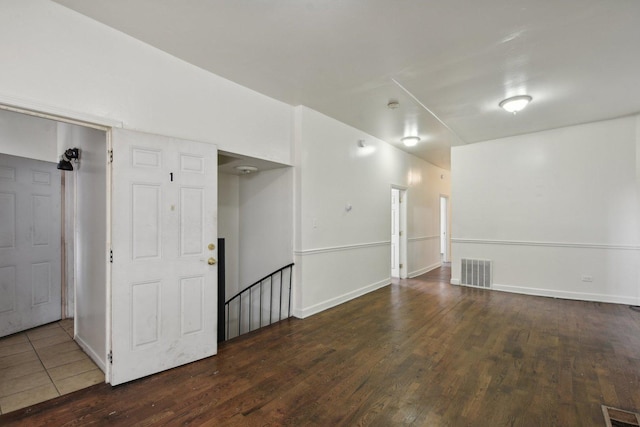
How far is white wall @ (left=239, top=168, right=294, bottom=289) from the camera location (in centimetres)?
419

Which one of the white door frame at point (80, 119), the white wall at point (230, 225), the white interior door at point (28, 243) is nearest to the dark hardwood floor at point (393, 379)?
the white door frame at point (80, 119)

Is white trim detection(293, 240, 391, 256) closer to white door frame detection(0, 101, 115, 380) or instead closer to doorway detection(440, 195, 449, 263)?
white door frame detection(0, 101, 115, 380)

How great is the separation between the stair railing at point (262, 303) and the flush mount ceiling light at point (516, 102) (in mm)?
3514

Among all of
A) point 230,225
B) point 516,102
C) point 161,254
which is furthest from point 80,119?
point 516,102

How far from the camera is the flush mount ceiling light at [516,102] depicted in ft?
12.2

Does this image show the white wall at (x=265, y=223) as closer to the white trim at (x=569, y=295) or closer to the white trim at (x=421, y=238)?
the white trim at (x=421, y=238)

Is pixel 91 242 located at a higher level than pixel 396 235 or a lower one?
higher

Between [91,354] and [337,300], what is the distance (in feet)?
9.92

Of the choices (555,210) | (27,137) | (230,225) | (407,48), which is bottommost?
(230,225)

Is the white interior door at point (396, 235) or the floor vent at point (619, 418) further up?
the white interior door at point (396, 235)

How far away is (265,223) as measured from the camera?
4477mm

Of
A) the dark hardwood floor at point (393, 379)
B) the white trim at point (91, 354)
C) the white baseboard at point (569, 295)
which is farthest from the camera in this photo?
the white baseboard at point (569, 295)

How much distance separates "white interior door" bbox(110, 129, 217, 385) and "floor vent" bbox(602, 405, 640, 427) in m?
3.13

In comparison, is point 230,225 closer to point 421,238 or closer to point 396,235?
point 396,235
